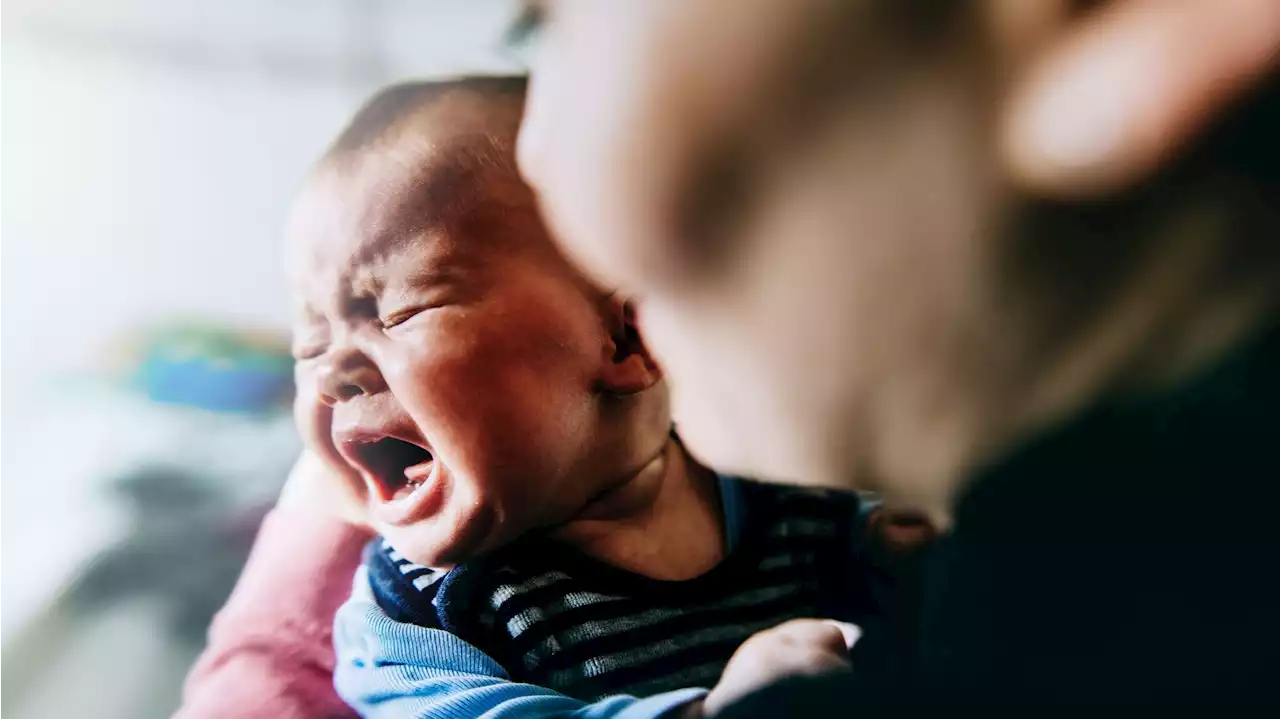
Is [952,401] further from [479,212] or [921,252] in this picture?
[479,212]

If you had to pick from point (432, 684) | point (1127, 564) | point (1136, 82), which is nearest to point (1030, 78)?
point (1136, 82)

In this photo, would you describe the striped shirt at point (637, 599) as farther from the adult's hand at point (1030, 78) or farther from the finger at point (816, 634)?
the adult's hand at point (1030, 78)

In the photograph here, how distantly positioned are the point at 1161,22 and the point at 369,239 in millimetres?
272

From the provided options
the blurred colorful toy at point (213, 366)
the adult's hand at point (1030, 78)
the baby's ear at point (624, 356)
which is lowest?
the blurred colorful toy at point (213, 366)

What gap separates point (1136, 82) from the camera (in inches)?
11.4

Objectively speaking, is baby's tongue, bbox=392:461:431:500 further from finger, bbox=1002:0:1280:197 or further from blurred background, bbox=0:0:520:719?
finger, bbox=1002:0:1280:197

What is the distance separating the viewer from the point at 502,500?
1.12 ft

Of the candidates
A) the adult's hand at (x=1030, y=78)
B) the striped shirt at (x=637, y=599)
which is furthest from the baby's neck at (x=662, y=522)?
the adult's hand at (x=1030, y=78)

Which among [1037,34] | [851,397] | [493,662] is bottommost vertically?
[493,662]

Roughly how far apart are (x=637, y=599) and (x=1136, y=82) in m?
0.25

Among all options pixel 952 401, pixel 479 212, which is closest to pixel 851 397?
pixel 952 401

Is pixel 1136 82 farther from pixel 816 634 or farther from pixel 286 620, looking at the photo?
pixel 286 620

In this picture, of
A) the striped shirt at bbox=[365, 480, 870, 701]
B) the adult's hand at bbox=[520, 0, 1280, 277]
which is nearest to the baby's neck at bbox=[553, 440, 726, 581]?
the striped shirt at bbox=[365, 480, 870, 701]

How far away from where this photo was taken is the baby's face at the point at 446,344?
0.33 m
